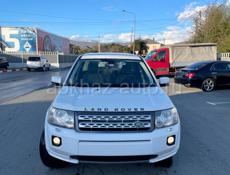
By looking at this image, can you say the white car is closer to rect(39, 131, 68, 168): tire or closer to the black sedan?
rect(39, 131, 68, 168): tire

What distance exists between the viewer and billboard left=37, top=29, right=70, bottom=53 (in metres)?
47.5

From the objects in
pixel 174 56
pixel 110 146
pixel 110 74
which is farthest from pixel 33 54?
pixel 110 146

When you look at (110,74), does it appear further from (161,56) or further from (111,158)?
(161,56)

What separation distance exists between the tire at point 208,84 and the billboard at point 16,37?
38.1 meters

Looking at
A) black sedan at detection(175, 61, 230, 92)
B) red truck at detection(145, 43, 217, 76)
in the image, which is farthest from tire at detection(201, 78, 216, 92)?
red truck at detection(145, 43, 217, 76)

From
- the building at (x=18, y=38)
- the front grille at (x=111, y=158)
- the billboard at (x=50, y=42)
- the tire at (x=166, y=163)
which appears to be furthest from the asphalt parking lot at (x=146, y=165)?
the billboard at (x=50, y=42)

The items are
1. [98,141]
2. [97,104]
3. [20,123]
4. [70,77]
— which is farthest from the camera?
[20,123]

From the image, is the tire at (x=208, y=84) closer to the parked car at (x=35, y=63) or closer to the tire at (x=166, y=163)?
the tire at (x=166, y=163)

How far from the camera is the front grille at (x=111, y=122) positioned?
318cm

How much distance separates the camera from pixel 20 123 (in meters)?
6.16

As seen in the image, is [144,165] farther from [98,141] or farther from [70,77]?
[70,77]

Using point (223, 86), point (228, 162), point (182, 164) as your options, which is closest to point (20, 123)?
point (182, 164)

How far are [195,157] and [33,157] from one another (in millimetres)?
2636

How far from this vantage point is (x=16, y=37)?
44.9m
